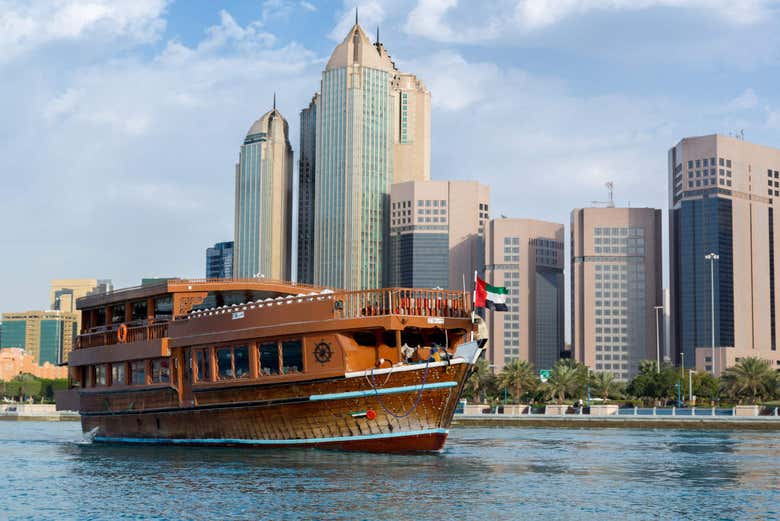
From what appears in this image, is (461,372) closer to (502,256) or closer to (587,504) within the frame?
(587,504)

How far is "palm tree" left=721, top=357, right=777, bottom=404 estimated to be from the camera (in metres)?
86.8

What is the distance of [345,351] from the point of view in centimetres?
3378

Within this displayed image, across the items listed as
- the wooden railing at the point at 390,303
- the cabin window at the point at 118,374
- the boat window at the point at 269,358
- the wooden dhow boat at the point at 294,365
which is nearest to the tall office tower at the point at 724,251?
the cabin window at the point at 118,374

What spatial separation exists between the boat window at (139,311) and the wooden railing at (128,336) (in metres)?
0.57

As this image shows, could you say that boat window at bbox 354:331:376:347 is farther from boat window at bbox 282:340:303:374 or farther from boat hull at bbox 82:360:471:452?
boat window at bbox 282:340:303:374

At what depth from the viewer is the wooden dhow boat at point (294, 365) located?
33.2 meters

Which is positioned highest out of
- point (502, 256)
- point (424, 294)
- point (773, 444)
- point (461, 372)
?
point (502, 256)

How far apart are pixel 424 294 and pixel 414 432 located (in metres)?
4.73

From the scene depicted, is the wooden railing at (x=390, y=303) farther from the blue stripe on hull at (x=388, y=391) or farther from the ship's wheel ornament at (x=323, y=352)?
the blue stripe on hull at (x=388, y=391)

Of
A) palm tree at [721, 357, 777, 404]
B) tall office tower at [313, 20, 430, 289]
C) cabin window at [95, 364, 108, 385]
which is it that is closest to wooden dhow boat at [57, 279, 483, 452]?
cabin window at [95, 364, 108, 385]

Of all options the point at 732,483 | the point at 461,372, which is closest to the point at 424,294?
the point at 461,372

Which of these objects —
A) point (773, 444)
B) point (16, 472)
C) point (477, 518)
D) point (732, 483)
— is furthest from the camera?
point (773, 444)

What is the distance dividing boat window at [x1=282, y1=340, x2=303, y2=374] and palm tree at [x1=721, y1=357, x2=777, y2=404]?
6189cm

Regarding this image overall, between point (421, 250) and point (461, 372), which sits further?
point (421, 250)
